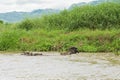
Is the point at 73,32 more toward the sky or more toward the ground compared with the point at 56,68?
more toward the sky

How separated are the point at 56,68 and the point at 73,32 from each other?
11.5 metres

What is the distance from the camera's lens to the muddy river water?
52.9 ft

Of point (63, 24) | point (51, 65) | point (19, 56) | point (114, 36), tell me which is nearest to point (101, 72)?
point (51, 65)

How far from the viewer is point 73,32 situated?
30.0m

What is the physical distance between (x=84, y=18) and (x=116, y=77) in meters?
16.1

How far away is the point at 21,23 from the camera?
123 ft

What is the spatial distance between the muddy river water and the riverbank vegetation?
3481 millimetres

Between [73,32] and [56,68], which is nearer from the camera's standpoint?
[56,68]

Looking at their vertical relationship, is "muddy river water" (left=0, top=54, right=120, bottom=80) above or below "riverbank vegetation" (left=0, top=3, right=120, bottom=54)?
below

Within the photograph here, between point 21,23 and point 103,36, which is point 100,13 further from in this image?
point 21,23

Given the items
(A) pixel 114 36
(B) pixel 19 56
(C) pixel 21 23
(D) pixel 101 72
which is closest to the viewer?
(D) pixel 101 72

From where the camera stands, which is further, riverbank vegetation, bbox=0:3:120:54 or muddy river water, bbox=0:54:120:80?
riverbank vegetation, bbox=0:3:120:54

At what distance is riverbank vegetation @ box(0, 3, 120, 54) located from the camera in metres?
26.6

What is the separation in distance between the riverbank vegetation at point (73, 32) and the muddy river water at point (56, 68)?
348 cm
